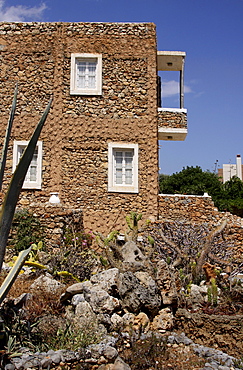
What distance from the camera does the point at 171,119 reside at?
52.7ft

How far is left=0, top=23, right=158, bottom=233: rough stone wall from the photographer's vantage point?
14.7m

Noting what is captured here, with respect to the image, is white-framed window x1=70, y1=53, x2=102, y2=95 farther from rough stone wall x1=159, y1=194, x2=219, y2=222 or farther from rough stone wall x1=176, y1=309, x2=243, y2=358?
rough stone wall x1=176, y1=309, x2=243, y2=358

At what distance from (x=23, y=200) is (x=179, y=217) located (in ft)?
17.9

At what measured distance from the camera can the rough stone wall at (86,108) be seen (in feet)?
48.4

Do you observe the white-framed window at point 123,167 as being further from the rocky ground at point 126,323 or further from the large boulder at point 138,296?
the large boulder at point 138,296

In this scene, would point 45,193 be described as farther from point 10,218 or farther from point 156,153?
point 10,218

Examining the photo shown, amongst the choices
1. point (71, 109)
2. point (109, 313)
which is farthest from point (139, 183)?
point (109, 313)

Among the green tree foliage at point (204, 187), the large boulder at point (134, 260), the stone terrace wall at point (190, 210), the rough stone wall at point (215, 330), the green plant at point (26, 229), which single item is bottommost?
the rough stone wall at point (215, 330)

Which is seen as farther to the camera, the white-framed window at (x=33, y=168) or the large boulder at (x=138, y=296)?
the white-framed window at (x=33, y=168)

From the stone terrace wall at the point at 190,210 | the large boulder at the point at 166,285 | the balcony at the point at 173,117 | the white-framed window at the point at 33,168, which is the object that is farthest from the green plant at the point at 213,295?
the balcony at the point at 173,117

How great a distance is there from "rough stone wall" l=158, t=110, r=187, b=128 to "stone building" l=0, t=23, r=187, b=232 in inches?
11.1

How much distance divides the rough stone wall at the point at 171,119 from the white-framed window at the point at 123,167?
68.1 inches

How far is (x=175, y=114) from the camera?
635 inches

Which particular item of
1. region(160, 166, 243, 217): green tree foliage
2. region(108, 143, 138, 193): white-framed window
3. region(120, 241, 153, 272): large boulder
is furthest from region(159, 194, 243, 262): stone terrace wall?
region(160, 166, 243, 217): green tree foliage
